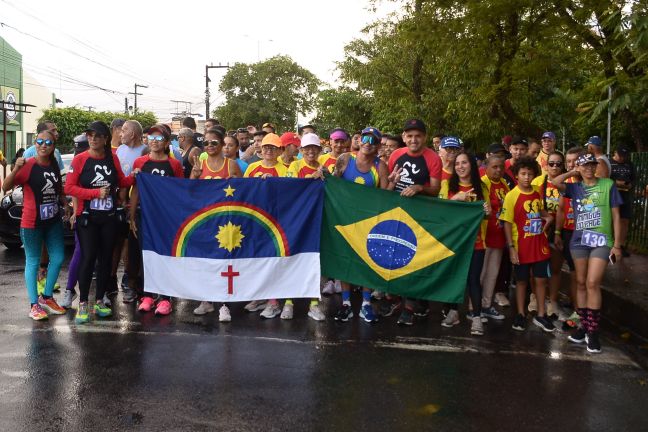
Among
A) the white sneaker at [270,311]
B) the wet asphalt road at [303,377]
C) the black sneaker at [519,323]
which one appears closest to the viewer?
the wet asphalt road at [303,377]

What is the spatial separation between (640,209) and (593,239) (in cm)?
613

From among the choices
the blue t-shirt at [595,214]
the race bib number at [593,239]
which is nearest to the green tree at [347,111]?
the blue t-shirt at [595,214]

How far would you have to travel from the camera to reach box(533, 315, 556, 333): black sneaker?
6.20 m

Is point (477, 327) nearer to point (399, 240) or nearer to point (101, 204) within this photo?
point (399, 240)

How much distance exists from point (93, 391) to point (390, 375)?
2.22m

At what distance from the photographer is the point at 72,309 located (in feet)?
21.9

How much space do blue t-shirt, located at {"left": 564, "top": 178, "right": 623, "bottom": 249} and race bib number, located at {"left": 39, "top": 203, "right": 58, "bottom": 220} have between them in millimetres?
5266

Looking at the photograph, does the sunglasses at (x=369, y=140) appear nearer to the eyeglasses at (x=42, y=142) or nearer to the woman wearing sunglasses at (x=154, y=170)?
the woman wearing sunglasses at (x=154, y=170)

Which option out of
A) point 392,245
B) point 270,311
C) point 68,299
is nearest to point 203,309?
point 270,311

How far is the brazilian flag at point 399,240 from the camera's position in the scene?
20.1 feet

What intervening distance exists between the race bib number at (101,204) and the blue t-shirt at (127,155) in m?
0.73

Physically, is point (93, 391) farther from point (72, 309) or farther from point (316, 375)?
point (72, 309)

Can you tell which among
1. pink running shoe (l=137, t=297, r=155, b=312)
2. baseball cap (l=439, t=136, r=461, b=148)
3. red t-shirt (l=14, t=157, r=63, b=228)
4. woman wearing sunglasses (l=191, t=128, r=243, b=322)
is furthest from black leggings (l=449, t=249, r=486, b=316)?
red t-shirt (l=14, t=157, r=63, b=228)

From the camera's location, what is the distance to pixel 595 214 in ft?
18.6
